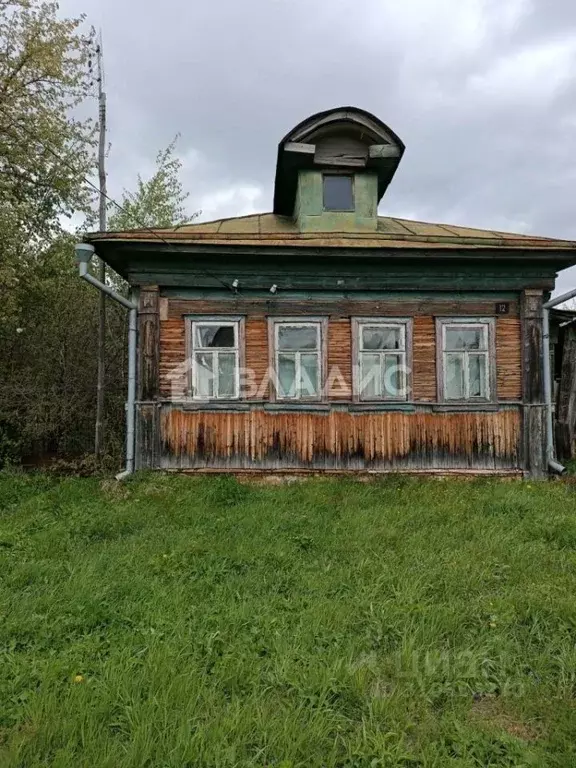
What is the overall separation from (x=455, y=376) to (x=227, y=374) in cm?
362

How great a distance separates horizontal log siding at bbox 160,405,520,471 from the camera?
7.23 m

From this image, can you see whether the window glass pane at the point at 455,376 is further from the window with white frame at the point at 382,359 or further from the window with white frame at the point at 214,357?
the window with white frame at the point at 214,357

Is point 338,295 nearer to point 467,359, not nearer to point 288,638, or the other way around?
point 467,359

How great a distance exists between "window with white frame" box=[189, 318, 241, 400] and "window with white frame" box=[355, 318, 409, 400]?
6.41ft

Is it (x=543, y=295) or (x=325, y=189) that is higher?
(x=325, y=189)

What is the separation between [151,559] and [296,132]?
696 cm

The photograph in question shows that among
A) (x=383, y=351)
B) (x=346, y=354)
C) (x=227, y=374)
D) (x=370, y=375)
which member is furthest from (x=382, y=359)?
(x=227, y=374)

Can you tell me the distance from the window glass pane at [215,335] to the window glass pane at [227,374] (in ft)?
0.61

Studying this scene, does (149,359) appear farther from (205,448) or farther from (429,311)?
(429,311)

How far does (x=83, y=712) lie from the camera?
7.45ft

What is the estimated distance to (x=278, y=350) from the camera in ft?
24.2

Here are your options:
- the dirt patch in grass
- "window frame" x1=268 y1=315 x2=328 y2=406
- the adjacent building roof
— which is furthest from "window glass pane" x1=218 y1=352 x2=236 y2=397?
the dirt patch in grass

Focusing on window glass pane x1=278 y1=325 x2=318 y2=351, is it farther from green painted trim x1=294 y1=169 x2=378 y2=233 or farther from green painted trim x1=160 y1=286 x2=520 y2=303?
green painted trim x1=294 y1=169 x2=378 y2=233

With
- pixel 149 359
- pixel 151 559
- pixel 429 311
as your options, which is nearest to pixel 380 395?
pixel 429 311
